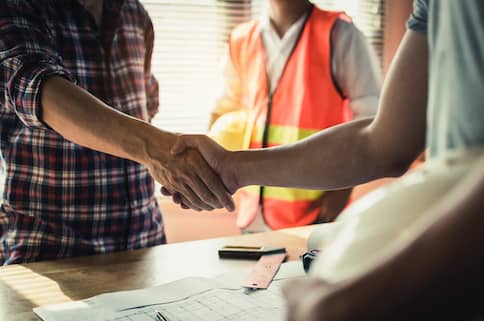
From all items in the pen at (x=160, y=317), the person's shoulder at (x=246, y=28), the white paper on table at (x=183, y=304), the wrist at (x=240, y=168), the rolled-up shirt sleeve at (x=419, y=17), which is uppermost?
the rolled-up shirt sleeve at (x=419, y=17)

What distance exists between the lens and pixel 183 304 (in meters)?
1.09

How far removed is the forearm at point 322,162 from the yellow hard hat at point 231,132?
100 cm

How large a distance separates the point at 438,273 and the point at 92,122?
3.50 feet

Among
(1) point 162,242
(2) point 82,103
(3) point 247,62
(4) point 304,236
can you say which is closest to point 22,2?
(2) point 82,103

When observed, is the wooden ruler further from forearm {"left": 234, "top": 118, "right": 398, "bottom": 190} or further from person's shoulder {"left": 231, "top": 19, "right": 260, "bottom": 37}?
person's shoulder {"left": 231, "top": 19, "right": 260, "bottom": 37}

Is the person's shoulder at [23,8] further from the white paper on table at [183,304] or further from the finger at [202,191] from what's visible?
the white paper on table at [183,304]

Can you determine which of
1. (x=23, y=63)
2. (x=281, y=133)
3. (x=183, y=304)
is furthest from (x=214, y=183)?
(x=281, y=133)

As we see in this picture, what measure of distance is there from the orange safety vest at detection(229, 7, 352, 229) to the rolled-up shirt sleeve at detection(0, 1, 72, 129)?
3.40ft

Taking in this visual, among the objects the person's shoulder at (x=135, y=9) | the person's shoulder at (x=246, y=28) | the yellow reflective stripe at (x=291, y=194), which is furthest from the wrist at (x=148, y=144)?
the person's shoulder at (x=246, y=28)

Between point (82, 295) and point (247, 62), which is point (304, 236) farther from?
point (247, 62)

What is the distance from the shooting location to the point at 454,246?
381mm

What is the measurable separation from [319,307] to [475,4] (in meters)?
0.24

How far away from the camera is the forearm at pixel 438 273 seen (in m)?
0.38

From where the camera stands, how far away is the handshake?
1.37 m
